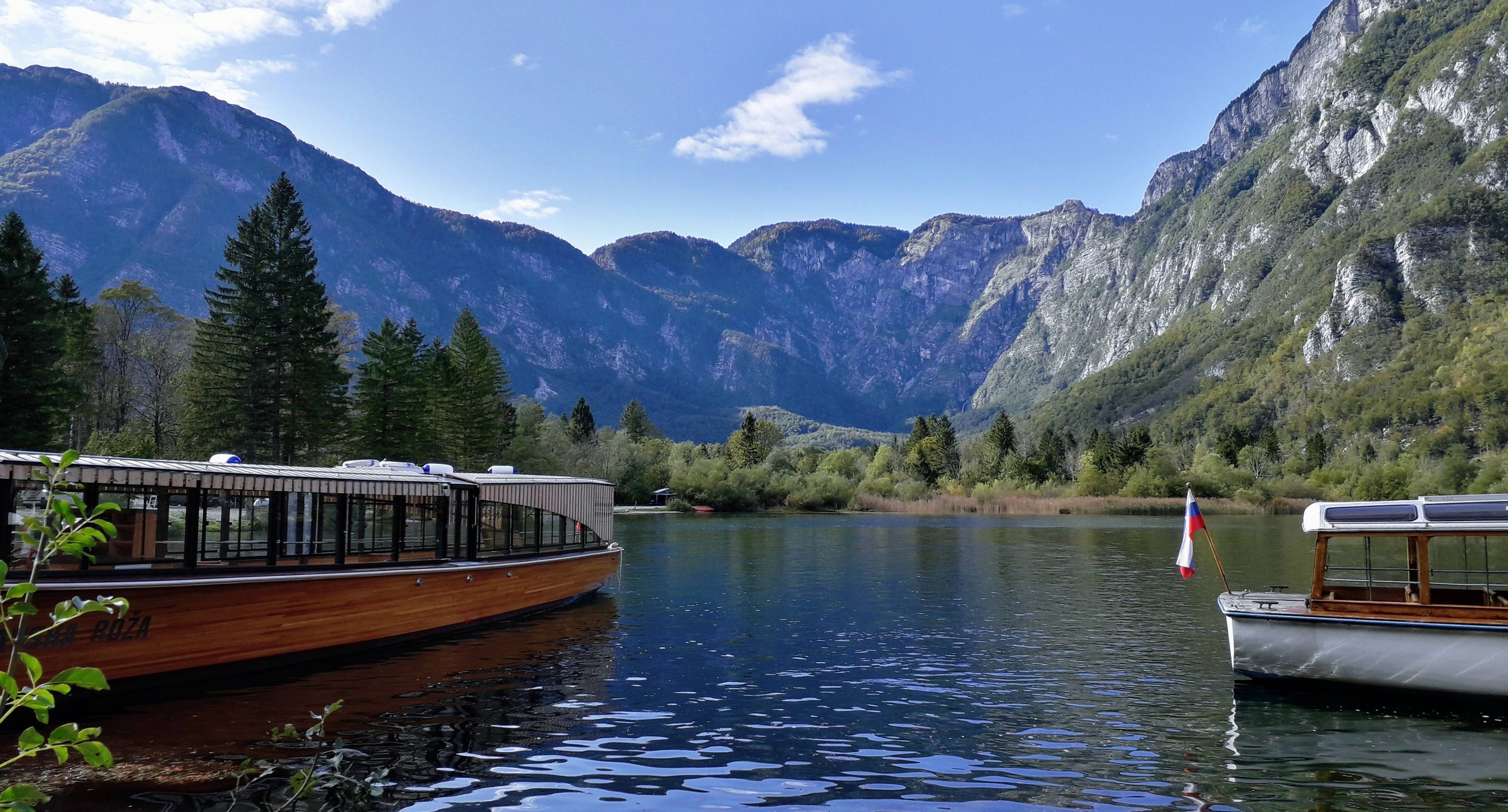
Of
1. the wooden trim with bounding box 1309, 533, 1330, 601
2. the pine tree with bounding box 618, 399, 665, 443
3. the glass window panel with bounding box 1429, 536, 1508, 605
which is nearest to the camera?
the glass window panel with bounding box 1429, 536, 1508, 605

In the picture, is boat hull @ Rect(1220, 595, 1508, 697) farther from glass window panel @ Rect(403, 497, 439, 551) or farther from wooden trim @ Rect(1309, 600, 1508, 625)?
glass window panel @ Rect(403, 497, 439, 551)

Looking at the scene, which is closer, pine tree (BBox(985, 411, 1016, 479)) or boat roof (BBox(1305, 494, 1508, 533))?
boat roof (BBox(1305, 494, 1508, 533))

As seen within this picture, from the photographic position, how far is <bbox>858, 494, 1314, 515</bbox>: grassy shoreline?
350 feet

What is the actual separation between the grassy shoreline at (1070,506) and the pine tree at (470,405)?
5291 centimetres

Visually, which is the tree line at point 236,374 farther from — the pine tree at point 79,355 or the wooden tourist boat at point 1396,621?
the wooden tourist boat at point 1396,621

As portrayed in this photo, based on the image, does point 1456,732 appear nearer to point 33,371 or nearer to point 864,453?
point 33,371

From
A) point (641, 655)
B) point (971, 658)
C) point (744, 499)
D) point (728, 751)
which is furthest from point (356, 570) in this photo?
point (744, 499)

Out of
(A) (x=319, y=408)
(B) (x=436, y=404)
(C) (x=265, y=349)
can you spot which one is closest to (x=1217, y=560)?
(C) (x=265, y=349)

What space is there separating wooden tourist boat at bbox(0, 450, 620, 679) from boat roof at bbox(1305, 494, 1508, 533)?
2100cm

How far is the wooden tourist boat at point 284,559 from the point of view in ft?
54.3

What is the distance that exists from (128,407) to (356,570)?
5626 centimetres

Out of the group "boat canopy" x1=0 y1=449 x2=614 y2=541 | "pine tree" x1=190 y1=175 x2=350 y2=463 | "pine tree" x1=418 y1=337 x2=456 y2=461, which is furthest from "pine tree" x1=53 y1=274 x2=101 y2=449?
"boat canopy" x1=0 y1=449 x2=614 y2=541

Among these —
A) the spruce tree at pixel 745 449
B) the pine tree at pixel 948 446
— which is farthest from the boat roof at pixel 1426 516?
the pine tree at pixel 948 446

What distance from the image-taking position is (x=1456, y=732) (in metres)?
15.6
